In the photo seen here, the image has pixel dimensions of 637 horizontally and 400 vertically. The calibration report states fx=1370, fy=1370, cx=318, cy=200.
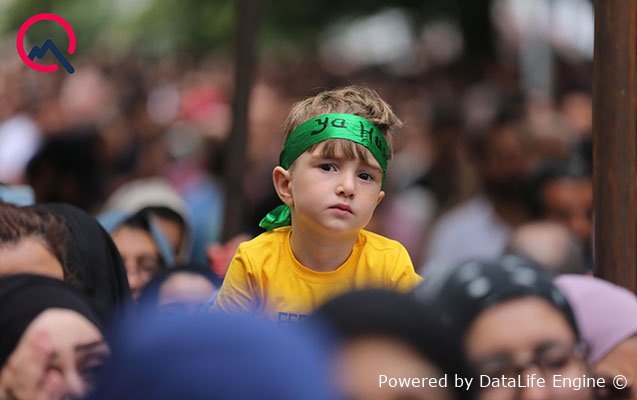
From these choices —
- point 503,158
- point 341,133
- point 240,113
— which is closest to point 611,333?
point 341,133

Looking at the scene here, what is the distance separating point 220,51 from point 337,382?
22.8 metres

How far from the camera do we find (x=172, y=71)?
21.3 metres

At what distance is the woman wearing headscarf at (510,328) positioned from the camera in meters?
2.87

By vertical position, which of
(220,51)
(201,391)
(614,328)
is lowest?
(201,391)

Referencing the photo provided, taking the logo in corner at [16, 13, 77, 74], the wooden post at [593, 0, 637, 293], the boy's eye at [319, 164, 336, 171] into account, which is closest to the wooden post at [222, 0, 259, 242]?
the logo in corner at [16, 13, 77, 74]

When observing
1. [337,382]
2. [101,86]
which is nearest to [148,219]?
[337,382]

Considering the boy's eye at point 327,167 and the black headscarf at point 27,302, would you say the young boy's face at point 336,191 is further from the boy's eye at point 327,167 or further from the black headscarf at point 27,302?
the black headscarf at point 27,302

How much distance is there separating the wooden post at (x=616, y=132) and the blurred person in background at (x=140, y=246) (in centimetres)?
224

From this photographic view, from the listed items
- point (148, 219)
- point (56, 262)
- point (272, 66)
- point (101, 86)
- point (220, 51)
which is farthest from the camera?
point (220, 51)

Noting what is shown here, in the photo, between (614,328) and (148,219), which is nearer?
(614,328)

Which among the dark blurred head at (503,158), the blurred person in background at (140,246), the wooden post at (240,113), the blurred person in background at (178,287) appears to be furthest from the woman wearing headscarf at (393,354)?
the dark blurred head at (503,158)

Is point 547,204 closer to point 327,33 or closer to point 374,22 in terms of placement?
point 374,22

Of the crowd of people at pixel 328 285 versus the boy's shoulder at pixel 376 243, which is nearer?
the crowd of people at pixel 328 285

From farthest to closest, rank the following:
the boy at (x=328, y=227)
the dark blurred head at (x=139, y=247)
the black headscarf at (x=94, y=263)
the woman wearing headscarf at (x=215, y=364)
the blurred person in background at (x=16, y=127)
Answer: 1. the blurred person in background at (x=16, y=127)
2. the dark blurred head at (x=139, y=247)
3. the black headscarf at (x=94, y=263)
4. the boy at (x=328, y=227)
5. the woman wearing headscarf at (x=215, y=364)
